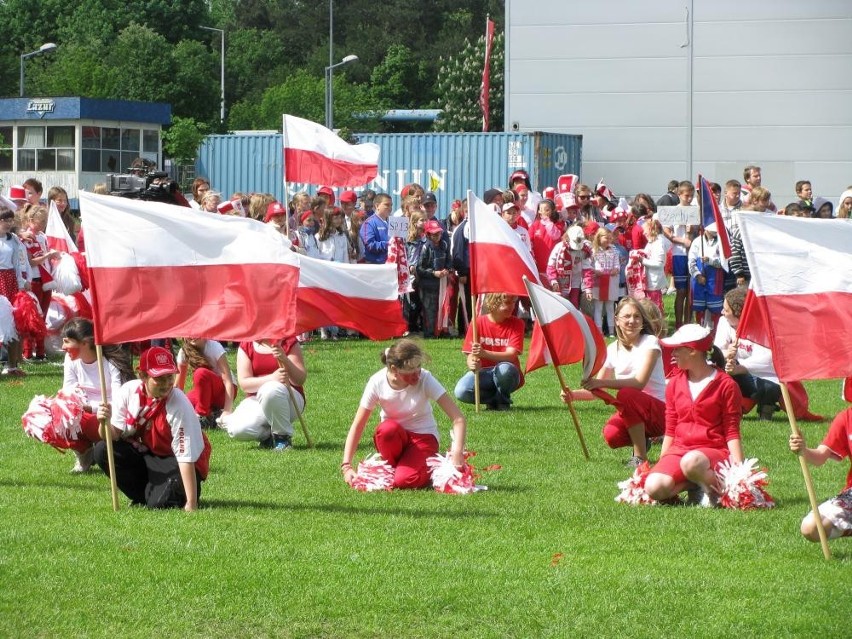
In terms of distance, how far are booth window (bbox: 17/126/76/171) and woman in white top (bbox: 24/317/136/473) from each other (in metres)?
41.6

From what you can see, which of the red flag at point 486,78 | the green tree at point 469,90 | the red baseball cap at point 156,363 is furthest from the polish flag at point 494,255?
the green tree at point 469,90

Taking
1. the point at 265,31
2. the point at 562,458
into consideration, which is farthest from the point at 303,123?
the point at 265,31

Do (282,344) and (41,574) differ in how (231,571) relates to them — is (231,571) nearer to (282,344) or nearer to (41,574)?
(41,574)

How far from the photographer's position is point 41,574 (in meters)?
7.56

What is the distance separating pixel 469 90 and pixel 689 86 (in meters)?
40.3

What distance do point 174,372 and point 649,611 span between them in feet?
11.5

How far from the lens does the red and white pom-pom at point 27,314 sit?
1712 cm

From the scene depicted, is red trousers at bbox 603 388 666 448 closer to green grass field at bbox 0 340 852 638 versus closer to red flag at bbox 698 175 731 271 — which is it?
green grass field at bbox 0 340 852 638

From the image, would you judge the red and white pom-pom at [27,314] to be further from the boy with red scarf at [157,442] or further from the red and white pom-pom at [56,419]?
the boy with red scarf at [157,442]

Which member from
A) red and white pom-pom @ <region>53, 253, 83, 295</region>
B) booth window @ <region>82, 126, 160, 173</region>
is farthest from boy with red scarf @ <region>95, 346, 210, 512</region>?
booth window @ <region>82, 126, 160, 173</region>

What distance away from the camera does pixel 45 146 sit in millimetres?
51125

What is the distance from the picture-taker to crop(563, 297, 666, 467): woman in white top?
10758 mm

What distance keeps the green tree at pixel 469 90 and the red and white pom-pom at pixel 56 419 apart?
66.6m

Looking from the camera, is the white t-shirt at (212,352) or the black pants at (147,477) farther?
the white t-shirt at (212,352)
